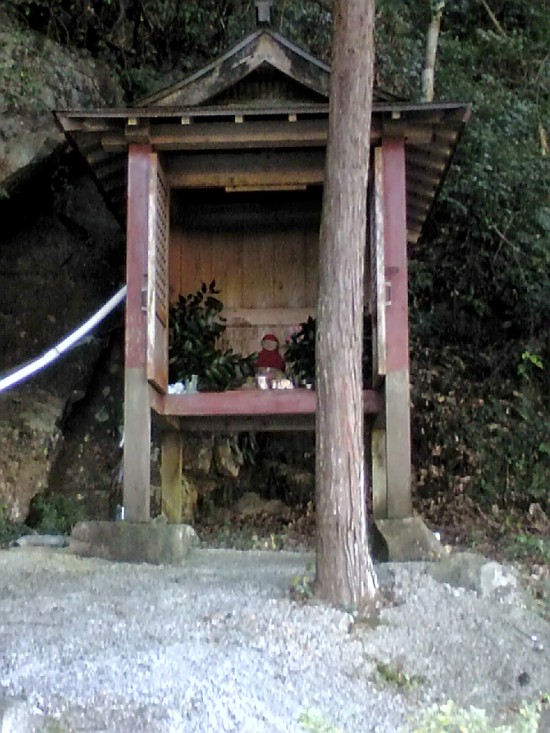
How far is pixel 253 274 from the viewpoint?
8.69 meters

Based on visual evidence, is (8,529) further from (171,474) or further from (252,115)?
(252,115)

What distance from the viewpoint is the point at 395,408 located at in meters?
6.30

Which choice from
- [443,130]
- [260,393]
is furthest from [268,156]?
[260,393]

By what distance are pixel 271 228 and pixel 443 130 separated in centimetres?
263

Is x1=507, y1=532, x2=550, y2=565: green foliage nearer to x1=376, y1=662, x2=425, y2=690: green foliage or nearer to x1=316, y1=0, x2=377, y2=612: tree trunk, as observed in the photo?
x1=316, y1=0, x2=377, y2=612: tree trunk

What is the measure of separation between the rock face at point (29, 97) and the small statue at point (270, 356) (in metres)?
3.74

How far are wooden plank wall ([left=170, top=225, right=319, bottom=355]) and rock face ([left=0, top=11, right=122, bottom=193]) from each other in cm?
212

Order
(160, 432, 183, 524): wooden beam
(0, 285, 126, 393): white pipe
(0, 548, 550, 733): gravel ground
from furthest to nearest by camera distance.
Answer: (160, 432, 183, 524): wooden beam < (0, 285, 126, 393): white pipe < (0, 548, 550, 733): gravel ground

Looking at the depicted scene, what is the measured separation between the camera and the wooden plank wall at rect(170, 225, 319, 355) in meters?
8.51

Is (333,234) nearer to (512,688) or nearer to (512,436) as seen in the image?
(512,688)

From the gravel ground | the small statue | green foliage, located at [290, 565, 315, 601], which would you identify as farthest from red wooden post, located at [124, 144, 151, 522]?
green foliage, located at [290, 565, 315, 601]

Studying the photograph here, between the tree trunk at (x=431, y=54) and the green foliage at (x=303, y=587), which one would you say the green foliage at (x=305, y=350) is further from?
the tree trunk at (x=431, y=54)

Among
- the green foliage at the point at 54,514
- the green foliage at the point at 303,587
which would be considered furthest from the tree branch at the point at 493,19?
the green foliage at the point at 303,587

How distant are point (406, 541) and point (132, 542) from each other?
6.46 ft
